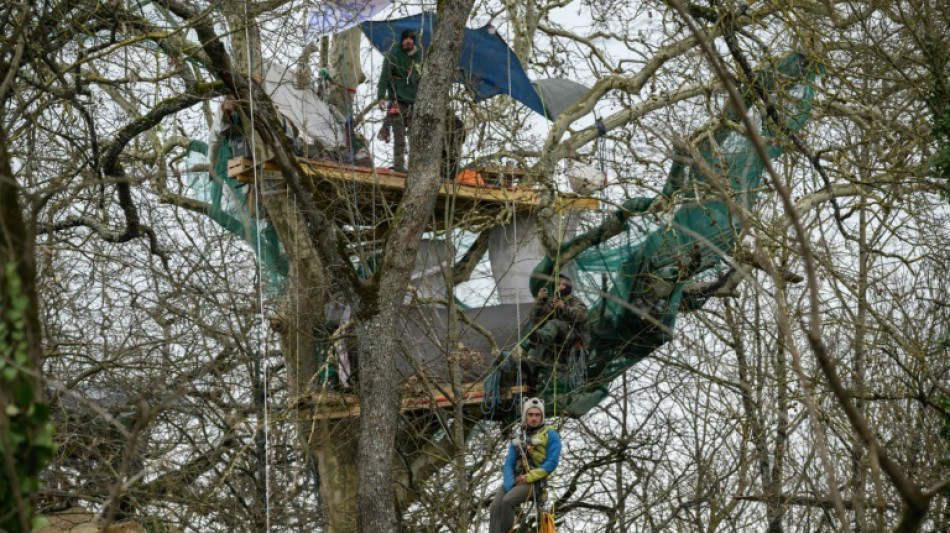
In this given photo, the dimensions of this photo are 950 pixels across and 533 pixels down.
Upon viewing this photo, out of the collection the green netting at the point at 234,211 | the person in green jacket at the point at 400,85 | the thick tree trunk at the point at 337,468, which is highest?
the person in green jacket at the point at 400,85

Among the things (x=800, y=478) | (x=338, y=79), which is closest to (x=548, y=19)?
(x=338, y=79)

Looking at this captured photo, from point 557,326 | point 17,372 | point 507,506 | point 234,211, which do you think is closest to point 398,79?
point 234,211

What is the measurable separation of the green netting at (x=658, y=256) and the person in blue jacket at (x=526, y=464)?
153 centimetres

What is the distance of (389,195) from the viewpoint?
470 inches

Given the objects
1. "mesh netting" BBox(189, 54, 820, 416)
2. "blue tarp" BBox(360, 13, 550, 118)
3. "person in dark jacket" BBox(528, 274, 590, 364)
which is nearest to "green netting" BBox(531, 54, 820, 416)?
"mesh netting" BBox(189, 54, 820, 416)

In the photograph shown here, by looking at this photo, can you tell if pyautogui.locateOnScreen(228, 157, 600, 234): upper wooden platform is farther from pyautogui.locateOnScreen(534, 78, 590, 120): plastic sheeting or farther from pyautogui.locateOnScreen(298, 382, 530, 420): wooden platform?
pyautogui.locateOnScreen(298, 382, 530, 420): wooden platform

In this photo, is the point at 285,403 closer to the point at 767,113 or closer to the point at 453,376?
the point at 453,376

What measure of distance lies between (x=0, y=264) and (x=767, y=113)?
26.0 feet

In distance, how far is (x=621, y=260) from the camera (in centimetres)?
1178

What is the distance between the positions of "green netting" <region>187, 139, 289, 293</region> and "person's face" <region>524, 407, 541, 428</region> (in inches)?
121

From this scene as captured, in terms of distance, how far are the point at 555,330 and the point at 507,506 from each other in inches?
85.2

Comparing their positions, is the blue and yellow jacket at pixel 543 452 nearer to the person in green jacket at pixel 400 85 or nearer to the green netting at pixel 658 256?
the green netting at pixel 658 256

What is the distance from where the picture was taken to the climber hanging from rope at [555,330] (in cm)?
1112

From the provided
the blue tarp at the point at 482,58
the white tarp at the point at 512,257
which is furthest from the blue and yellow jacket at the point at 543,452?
the blue tarp at the point at 482,58
